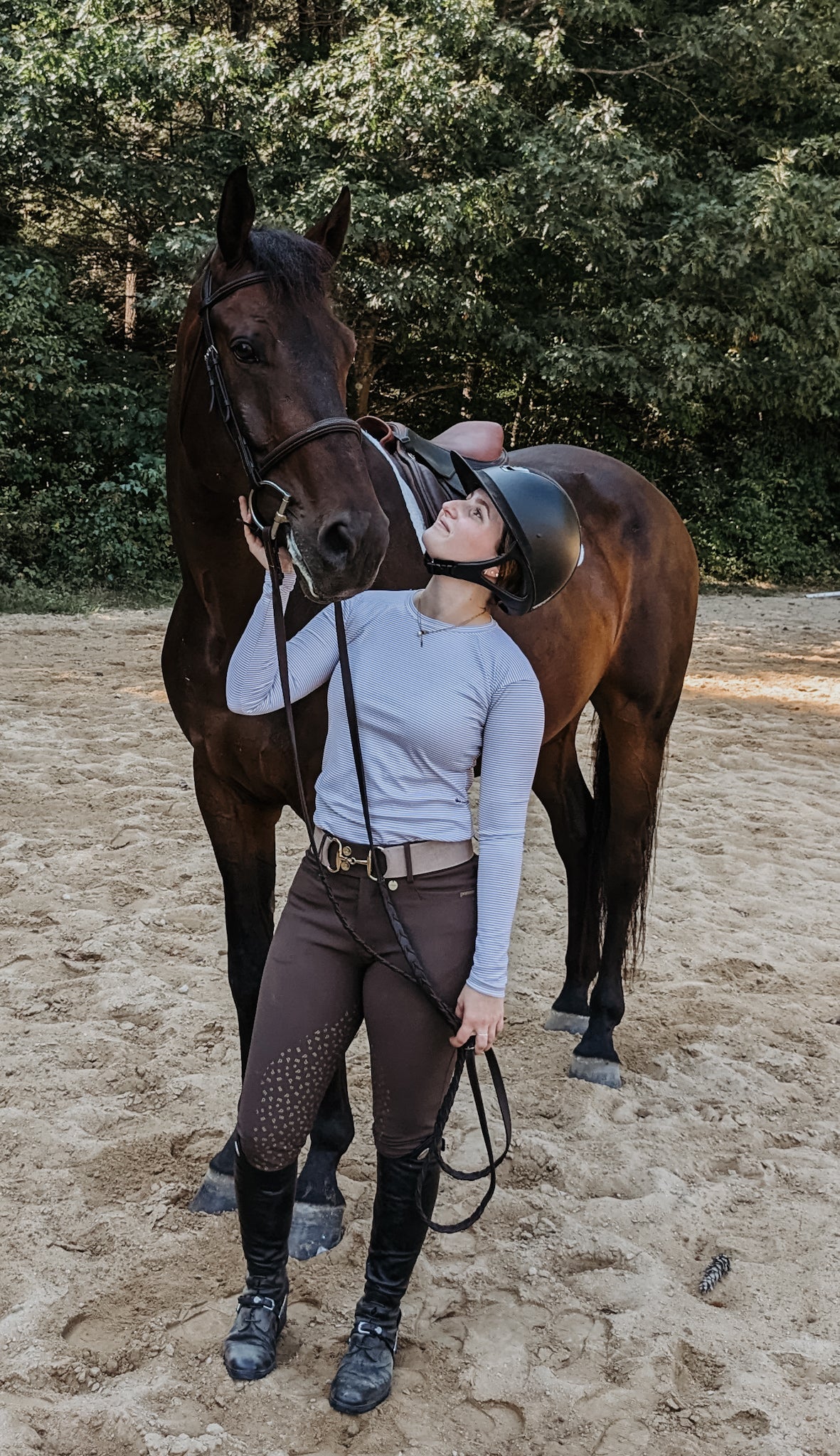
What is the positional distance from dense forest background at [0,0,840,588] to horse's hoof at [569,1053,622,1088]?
877cm

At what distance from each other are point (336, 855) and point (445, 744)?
25 cm

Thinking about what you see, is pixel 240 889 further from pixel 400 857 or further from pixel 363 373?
pixel 363 373

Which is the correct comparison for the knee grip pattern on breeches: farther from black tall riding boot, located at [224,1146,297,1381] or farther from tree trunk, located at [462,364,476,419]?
tree trunk, located at [462,364,476,419]

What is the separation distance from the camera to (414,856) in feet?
5.72

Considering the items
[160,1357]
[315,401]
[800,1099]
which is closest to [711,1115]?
[800,1099]

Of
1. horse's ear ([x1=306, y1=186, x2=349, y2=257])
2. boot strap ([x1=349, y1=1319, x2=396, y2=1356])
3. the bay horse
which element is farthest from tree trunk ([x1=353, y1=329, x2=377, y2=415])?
boot strap ([x1=349, y1=1319, x2=396, y2=1356])

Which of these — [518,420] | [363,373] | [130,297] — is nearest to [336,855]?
[363,373]

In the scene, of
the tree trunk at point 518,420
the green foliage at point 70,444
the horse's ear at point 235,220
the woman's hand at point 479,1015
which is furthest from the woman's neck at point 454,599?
the tree trunk at point 518,420

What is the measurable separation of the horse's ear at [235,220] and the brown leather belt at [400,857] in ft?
3.50

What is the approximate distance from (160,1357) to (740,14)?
44.1 ft

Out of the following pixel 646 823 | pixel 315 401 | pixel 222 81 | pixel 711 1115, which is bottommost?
pixel 711 1115

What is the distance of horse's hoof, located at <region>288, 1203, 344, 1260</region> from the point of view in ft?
7.53

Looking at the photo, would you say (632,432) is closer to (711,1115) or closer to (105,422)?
(105,422)

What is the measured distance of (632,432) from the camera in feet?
50.0
